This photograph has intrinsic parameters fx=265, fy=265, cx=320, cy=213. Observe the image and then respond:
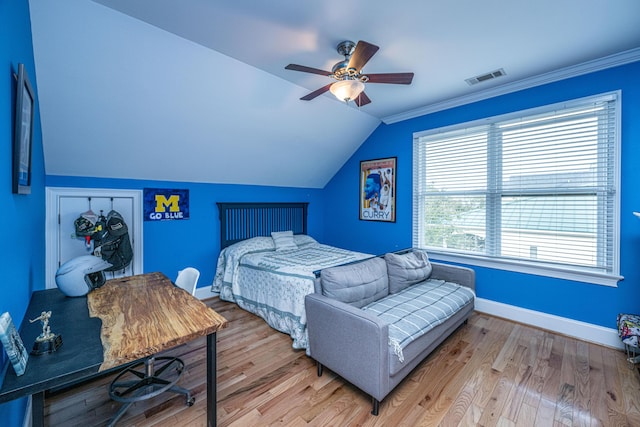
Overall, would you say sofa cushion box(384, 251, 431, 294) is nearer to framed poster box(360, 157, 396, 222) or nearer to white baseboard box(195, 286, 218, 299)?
framed poster box(360, 157, 396, 222)

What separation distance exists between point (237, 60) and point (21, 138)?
5.87 feet

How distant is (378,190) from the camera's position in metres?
4.36

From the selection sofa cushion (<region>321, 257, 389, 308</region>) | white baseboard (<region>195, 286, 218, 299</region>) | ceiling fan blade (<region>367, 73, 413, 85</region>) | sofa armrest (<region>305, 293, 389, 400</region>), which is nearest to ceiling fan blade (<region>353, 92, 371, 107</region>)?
ceiling fan blade (<region>367, 73, 413, 85</region>)

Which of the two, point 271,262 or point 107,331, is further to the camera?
point 271,262

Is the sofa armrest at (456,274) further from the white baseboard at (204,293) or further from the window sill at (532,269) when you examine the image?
the white baseboard at (204,293)

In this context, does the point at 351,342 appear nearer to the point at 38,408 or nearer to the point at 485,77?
the point at 38,408

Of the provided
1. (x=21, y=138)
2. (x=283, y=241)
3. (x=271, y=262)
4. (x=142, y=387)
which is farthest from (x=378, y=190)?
(x=21, y=138)

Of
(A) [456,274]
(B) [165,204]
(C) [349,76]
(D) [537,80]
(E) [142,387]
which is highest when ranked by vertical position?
(D) [537,80]

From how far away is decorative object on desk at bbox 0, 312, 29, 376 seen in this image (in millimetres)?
923

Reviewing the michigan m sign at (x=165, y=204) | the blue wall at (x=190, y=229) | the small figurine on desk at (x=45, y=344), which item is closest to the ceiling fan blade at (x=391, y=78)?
the small figurine on desk at (x=45, y=344)

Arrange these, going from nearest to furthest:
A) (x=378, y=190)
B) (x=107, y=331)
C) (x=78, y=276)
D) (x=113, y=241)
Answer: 1. (x=107, y=331)
2. (x=78, y=276)
3. (x=113, y=241)
4. (x=378, y=190)

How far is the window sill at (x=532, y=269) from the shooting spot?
257cm

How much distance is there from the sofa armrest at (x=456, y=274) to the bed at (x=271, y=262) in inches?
34.0

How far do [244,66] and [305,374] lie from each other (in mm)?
2889
